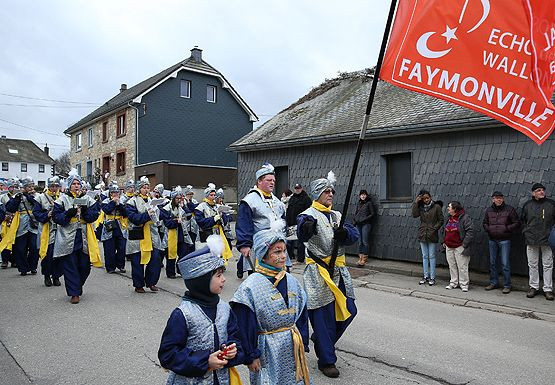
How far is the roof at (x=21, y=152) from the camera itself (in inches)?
2409

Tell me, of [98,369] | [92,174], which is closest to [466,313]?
[98,369]

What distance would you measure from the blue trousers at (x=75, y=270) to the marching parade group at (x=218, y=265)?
17mm

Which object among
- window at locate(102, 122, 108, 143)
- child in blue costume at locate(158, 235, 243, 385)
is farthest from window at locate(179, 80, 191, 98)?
child in blue costume at locate(158, 235, 243, 385)

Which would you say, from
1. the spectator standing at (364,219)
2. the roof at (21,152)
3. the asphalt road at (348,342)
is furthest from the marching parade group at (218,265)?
the roof at (21,152)

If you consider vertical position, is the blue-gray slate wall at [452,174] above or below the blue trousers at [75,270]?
above

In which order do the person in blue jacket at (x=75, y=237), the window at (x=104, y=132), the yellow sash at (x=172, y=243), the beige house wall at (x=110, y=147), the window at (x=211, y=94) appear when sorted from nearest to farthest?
the person in blue jacket at (x=75, y=237) → the yellow sash at (x=172, y=243) → the beige house wall at (x=110, y=147) → the window at (x=211, y=94) → the window at (x=104, y=132)

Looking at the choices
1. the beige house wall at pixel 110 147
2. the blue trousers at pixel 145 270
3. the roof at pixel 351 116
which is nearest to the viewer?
the blue trousers at pixel 145 270

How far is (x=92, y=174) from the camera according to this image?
115ft

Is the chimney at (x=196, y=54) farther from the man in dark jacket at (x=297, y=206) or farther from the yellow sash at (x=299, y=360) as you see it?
the yellow sash at (x=299, y=360)

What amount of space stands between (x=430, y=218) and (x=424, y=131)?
232 cm

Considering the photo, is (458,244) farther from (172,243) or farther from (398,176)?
(172,243)

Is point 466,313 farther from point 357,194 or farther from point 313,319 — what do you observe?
point 357,194

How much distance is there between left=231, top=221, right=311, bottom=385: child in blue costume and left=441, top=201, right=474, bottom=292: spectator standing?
6.36 m

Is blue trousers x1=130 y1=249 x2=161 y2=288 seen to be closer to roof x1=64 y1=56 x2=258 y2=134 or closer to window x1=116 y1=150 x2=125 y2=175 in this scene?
roof x1=64 y1=56 x2=258 y2=134
